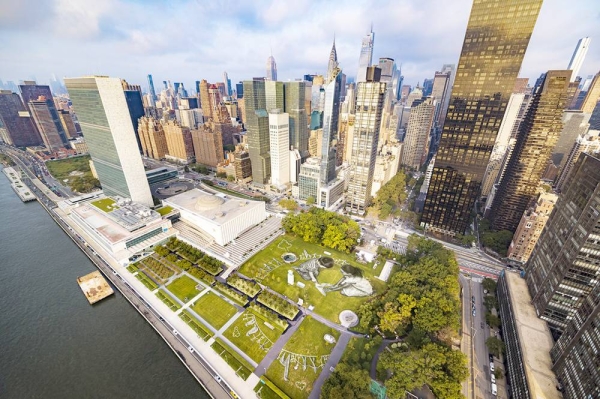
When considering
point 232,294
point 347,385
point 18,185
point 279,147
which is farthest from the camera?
point 18,185

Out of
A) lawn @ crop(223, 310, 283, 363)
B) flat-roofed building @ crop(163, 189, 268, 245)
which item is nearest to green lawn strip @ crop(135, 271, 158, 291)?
flat-roofed building @ crop(163, 189, 268, 245)

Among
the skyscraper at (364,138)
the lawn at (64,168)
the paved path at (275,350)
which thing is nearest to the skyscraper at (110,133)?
the lawn at (64,168)

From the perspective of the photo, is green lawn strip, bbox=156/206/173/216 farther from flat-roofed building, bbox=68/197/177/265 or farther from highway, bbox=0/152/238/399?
highway, bbox=0/152/238/399

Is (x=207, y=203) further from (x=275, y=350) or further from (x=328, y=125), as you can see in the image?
(x=328, y=125)

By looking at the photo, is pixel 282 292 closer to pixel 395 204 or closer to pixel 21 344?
pixel 21 344

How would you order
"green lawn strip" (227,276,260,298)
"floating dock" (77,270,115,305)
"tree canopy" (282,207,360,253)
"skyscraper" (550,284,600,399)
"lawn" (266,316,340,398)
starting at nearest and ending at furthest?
"skyscraper" (550,284,600,399), "lawn" (266,316,340,398), "floating dock" (77,270,115,305), "green lawn strip" (227,276,260,298), "tree canopy" (282,207,360,253)

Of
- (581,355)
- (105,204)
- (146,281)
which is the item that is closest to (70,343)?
(146,281)
